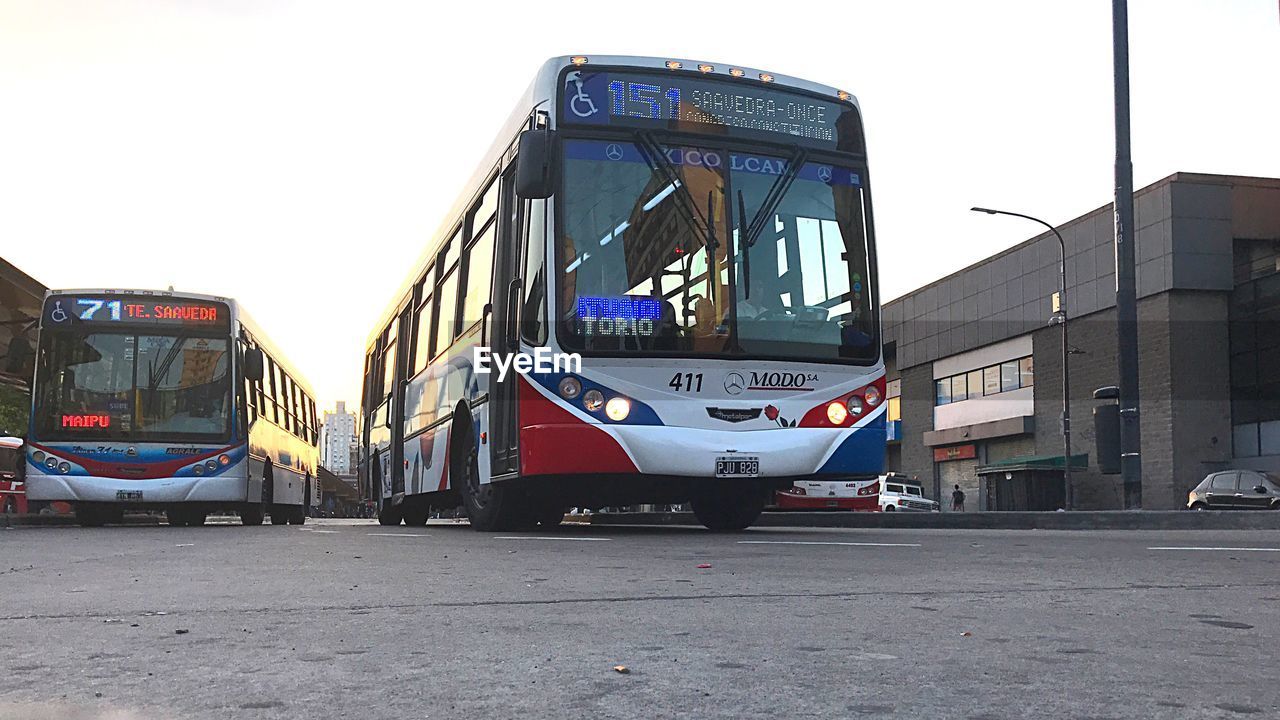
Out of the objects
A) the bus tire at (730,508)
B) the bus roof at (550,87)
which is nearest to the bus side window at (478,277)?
the bus roof at (550,87)

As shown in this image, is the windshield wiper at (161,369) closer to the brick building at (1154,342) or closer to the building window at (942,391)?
the brick building at (1154,342)

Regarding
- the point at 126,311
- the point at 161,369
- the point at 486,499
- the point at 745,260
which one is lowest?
the point at 486,499

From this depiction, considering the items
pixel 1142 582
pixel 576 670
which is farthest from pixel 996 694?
pixel 1142 582

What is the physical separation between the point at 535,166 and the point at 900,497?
3218 cm

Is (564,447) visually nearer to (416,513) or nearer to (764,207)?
(764,207)

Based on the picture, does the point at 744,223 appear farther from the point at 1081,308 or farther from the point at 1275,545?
the point at 1081,308

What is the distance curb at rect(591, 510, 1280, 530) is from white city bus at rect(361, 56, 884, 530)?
20.6 ft

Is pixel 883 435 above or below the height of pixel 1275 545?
above

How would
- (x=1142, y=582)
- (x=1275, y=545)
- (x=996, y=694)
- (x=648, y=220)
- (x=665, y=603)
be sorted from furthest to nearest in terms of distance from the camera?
(x=648, y=220), (x=1275, y=545), (x=1142, y=582), (x=665, y=603), (x=996, y=694)

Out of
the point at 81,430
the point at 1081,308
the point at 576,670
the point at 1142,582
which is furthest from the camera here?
the point at 1081,308

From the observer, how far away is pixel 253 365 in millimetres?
19125

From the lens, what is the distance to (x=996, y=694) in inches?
117

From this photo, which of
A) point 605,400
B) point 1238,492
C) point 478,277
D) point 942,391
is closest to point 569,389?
point 605,400

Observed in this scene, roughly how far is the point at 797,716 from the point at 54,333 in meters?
17.0
